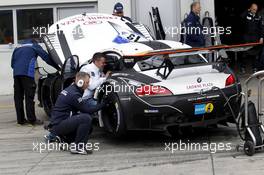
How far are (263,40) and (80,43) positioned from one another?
18.7 feet

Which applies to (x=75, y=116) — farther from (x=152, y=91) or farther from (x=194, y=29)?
(x=194, y=29)

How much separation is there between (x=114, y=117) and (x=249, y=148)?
1956 millimetres

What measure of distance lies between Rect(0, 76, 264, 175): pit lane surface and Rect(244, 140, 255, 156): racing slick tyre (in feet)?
0.21

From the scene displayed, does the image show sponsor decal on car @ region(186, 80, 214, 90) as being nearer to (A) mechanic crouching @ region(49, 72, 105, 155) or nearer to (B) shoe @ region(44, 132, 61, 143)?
(A) mechanic crouching @ region(49, 72, 105, 155)

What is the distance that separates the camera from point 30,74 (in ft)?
31.4

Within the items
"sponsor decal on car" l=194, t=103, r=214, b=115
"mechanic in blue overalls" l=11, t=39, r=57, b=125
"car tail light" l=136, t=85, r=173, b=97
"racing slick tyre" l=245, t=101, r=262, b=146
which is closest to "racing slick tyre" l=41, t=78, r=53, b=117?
"mechanic in blue overalls" l=11, t=39, r=57, b=125

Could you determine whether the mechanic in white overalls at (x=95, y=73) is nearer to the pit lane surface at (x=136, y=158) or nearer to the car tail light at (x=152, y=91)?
the pit lane surface at (x=136, y=158)

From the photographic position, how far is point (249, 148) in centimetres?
682

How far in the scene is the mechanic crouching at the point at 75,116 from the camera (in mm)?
7465

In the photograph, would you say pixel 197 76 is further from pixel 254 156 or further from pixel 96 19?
pixel 96 19

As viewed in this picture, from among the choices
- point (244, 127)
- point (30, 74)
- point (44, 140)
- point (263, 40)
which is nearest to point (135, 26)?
point (30, 74)

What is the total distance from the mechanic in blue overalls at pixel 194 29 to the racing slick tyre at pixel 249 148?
6.16 m

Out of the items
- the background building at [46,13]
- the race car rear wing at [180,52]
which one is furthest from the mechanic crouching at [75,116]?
the background building at [46,13]

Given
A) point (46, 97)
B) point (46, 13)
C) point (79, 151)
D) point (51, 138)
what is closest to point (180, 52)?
point (79, 151)
